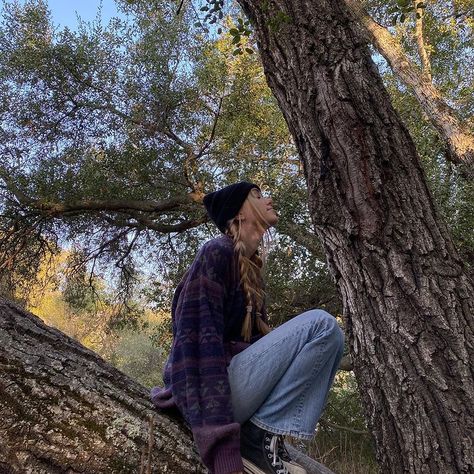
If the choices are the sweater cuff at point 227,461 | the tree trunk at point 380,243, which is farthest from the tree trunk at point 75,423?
the tree trunk at point 380,243

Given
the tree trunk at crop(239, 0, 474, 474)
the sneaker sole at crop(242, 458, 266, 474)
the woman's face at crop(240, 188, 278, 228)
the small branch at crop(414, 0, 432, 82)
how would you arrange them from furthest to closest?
the small branch at crop(414, 0, 432, 82) → the woman's face at crop(240, 188, 278, 228) → the tree trunk at crop(239, 0, 474, 474) → the sneaker sole at crop(242, 458, 266, 474)

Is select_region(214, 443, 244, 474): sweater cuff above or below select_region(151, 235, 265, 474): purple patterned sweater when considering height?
below

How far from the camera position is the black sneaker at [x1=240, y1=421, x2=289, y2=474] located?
2193 mm

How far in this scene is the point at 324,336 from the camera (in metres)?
2.29

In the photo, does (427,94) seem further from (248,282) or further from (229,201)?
(248,282)

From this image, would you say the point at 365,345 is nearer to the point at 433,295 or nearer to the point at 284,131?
the point at 433,295

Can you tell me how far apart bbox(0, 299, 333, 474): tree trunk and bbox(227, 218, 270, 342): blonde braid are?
22.1 inches

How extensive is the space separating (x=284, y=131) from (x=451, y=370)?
24.9 feet

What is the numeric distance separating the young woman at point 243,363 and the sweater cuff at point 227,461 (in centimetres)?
6

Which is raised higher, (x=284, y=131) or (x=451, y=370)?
(x=284, y=131)

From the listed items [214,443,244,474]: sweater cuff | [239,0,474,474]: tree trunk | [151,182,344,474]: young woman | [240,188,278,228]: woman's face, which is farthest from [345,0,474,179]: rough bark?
[214,443,244,474]: sweater cuff

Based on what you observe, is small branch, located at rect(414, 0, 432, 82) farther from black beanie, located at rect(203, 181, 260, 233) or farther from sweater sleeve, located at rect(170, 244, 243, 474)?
sweater sleeve, located at rect(170, 244, 243, 474)

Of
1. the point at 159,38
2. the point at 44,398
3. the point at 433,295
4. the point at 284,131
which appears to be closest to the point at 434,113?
the point at 284,131

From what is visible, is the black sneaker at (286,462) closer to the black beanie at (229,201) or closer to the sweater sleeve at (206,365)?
the sweater sleeve at (206,365)
